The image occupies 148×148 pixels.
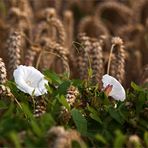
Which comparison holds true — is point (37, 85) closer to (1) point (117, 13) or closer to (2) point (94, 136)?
(2) point (94, 136)

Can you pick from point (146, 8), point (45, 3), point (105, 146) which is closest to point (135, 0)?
point (146, 8)

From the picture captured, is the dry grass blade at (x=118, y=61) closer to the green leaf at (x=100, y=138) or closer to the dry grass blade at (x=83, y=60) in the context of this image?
the dry grass blade at (x=83, y=60)

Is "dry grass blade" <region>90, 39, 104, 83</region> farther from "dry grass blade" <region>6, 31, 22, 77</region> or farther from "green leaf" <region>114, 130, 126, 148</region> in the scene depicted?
"green leaf" <region>114, 130, 126, 148</region>

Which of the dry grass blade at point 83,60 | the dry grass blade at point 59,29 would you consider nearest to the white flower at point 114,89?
the dry grass blade at point 83,60

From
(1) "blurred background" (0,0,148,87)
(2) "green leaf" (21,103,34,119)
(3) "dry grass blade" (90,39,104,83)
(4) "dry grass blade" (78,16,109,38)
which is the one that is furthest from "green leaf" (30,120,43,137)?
(4) "dry grass blade" (78,16,109,38)

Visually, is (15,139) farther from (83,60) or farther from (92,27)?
(92,27)

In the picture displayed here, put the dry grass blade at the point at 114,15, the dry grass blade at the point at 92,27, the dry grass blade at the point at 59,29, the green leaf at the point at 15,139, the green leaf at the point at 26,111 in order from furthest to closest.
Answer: the dry grass blade at the point at 114,15 → the dry grass blade at the point at 92,27 → the dry grass blade at the point at 59,29 → the green leaf at the point at 26,111 → the green leaf at the point at 15,139
